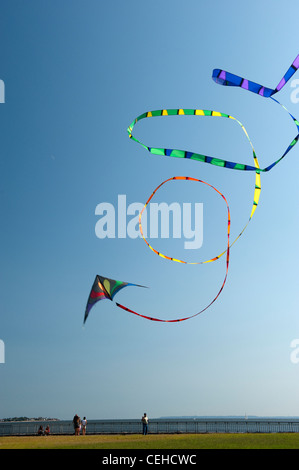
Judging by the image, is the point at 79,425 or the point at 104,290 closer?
the point at 104,290

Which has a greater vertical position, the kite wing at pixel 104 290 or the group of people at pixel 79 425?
the kite wing at pixel 104 290

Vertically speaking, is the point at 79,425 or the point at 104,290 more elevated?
the point at 104,290

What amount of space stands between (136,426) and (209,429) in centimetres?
519

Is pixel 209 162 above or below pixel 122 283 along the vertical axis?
above

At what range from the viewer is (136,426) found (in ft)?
116

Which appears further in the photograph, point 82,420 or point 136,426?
point 136,426

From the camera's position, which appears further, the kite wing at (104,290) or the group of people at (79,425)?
the group of people at (79,425)

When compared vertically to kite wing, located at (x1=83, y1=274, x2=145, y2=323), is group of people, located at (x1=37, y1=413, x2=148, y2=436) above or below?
below

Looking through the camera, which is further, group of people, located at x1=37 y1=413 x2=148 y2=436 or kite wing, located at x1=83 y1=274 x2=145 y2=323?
group of people, located at x1=37 y1=413 x2=148 y2=436
